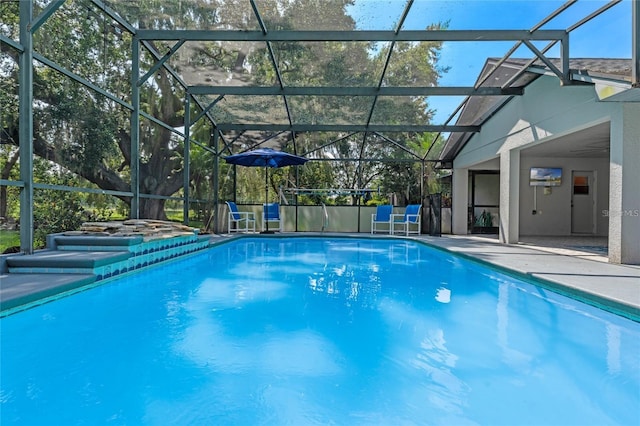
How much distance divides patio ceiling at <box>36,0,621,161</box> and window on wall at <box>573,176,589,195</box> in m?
3.63

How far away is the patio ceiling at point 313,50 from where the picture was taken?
5445 mm

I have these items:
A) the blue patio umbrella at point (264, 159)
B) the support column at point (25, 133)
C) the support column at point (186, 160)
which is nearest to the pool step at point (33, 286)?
the support column at point (25, 133)

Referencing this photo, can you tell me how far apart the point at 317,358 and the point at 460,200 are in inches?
389

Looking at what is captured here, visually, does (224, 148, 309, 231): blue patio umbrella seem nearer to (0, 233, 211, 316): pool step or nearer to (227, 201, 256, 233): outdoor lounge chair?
(227, 201, 256, 233): outdoor lounge chair

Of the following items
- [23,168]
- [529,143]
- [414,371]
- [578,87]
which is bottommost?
[414,371]

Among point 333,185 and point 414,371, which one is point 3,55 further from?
point 333,185

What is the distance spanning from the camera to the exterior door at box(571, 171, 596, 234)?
402 inches

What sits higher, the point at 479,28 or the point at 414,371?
the point at 479,28

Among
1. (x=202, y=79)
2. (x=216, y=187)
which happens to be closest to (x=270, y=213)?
(x=216, y=187)

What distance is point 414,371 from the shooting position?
2.00 meters

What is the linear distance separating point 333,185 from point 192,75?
7.81 metres

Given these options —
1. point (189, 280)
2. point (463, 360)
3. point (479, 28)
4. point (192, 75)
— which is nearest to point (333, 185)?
point (192, 75)

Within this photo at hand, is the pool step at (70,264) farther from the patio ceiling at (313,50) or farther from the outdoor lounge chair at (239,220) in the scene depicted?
the outdoor lounge chair at (239,220)

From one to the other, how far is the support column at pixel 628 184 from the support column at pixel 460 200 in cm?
626
